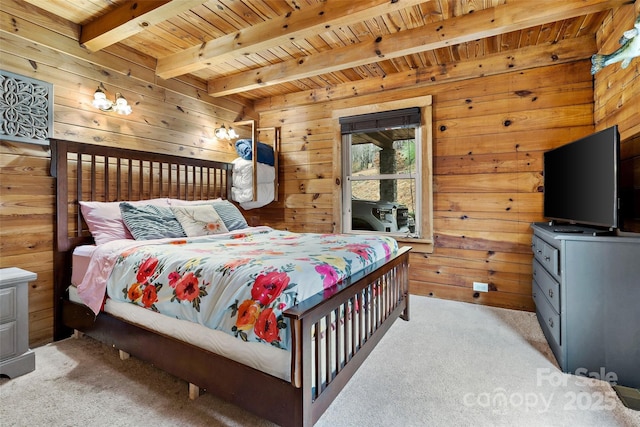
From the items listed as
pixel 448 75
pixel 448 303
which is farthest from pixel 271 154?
pixel 448 303

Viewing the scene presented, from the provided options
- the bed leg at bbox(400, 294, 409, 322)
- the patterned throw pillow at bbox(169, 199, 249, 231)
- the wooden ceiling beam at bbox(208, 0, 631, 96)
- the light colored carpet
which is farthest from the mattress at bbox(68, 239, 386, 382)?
the wooden ceiling beam at bbox(208, 0, 631, 96)

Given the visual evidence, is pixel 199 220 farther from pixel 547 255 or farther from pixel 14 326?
pixel 547 255

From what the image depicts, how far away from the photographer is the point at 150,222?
2.46 m

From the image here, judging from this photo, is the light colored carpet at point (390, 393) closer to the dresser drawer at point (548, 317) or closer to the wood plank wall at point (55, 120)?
the dresser drawer at point (548, 317)

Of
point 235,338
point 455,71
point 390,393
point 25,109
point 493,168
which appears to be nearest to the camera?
point 235,338

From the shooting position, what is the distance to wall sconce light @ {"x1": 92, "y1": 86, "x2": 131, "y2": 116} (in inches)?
101

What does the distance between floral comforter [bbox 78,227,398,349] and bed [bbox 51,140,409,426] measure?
78 mm

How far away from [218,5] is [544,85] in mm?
2908

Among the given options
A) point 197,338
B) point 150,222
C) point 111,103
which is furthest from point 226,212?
point 197,338

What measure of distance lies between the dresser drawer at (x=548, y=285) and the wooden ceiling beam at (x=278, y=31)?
201cm

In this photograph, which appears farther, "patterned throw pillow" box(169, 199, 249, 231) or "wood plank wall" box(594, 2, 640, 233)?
"patterned throw pillow" box(169, 199, 249, 231)

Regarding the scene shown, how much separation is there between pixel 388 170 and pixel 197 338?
2.80 m

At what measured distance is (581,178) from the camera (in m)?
2.16

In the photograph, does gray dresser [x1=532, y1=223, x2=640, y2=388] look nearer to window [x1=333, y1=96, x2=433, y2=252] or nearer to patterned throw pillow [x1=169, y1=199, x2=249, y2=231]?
window [x1=333, y1=96, x2=433, y2=252]
